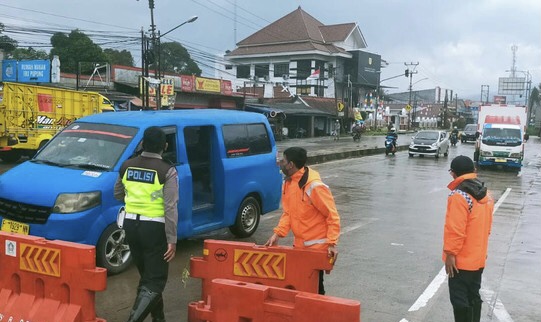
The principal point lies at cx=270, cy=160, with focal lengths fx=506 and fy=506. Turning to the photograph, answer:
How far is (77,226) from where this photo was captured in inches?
214

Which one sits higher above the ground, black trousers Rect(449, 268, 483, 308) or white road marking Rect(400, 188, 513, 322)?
black trousers Rect(449, 268, 483, 308)

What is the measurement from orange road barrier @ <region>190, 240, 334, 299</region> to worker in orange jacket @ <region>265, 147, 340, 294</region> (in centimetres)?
12

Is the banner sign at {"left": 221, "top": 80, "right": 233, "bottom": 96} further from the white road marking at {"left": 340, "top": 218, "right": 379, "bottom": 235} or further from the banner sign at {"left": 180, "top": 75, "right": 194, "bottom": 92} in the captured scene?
the white road marking at {"left": 340, "top": 218, "right": 379, "bottom": 235}

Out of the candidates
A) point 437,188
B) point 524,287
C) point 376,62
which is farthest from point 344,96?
point 524,287

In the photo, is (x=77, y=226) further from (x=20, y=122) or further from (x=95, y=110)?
(x=95, y=110)

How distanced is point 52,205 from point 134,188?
1.79 meters

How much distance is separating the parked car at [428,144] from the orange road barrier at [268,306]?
86.4ft

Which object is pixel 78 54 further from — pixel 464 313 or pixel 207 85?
pixel 464 313

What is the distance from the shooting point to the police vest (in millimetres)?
4125

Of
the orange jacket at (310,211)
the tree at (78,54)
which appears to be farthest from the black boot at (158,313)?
the tree at (78,54)

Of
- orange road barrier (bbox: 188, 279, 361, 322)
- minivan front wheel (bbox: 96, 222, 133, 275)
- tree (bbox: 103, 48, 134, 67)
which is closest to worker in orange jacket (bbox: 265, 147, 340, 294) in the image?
orange road barrier (bbox: 188, 279, 361, 322)

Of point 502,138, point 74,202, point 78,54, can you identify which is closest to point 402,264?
point 74,202

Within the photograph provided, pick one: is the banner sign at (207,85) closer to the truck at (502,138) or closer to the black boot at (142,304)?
the truck at (502,138)

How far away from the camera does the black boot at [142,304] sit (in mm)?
4121
